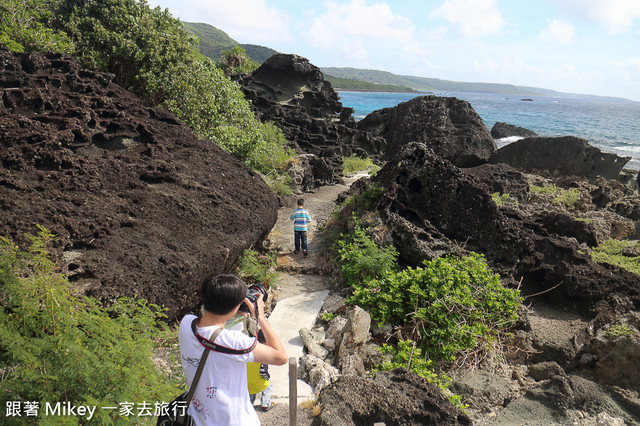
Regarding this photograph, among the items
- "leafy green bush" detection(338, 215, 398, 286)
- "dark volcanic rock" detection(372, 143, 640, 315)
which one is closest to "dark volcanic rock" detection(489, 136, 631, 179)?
"dark volcanic rock" detection(372, 143, 640, 315)

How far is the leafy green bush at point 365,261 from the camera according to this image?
688 cm

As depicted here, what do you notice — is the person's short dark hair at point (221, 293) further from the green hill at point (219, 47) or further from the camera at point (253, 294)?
the green hill at point (219, 47)

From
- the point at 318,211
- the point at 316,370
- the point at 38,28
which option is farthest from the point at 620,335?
the point at 38,28

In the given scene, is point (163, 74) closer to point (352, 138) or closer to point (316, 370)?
point (316, 370)

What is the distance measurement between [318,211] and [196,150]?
5628 mm

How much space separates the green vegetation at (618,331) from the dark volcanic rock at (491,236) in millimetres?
1299

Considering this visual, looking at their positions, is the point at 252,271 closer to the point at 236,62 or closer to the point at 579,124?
the point at 236,62

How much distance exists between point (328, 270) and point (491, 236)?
10.1ft

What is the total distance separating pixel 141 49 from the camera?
36.9 feet

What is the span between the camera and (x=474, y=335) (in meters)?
5.43

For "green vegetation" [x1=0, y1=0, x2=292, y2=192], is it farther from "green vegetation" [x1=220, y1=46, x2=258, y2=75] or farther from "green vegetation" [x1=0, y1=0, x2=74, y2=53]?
"green vegetation" [x1=220, y1=46, x2=258, y2=75]

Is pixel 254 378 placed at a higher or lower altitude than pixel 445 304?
higher

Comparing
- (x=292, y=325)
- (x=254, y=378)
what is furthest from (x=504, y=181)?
(x=254, y=378)

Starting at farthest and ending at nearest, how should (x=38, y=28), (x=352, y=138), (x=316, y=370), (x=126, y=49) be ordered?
(x=352, y=138), (x=126, y=49), (x=38, y=28), (x=316, y=370)
